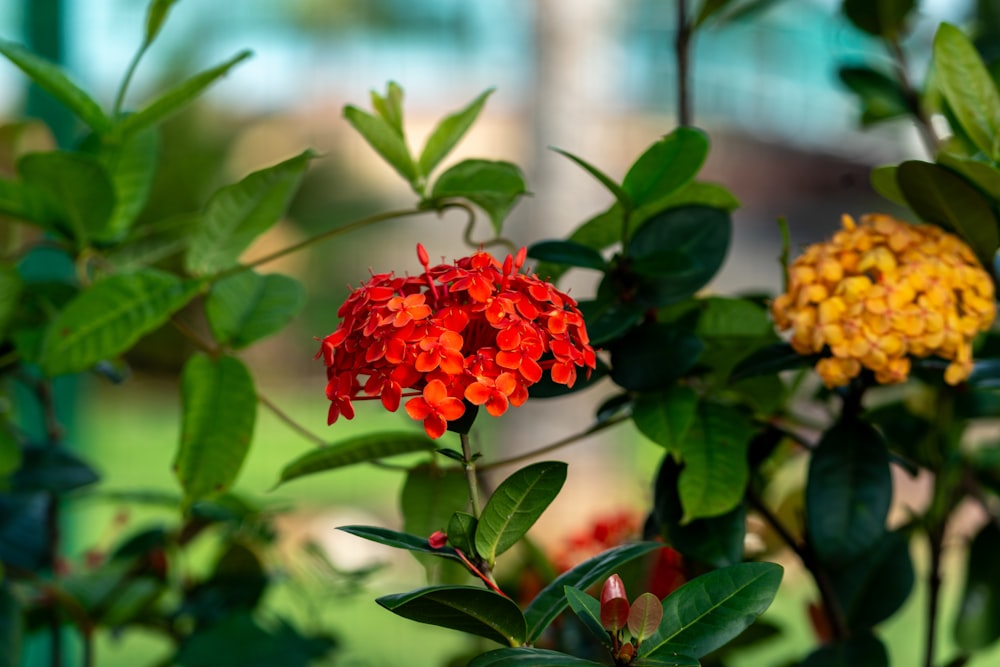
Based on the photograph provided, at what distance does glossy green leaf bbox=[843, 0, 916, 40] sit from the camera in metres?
0.92

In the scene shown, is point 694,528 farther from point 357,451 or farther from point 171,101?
point 171,101

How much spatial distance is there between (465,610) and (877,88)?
0.74 meters

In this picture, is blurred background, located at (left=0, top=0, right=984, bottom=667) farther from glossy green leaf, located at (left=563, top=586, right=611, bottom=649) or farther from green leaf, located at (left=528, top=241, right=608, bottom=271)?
glossy green leaf, located at (left=563, top=586, right=611, bottom=649)

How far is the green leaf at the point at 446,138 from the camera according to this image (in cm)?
70

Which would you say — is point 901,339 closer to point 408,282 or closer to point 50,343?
point 408,282

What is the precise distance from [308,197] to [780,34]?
2923mm

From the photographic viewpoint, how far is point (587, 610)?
47 cm

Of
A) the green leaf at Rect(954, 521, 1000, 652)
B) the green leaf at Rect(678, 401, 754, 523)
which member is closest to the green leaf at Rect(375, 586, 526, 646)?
the green leaf at Rect(678, 401, 754, 523)

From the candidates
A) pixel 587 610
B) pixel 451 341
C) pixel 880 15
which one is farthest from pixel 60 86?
pixel 880 15

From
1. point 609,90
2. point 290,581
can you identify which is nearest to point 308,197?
point 609,90

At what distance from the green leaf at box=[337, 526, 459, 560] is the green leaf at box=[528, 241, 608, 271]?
21cm

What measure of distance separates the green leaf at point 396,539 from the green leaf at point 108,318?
283 mm

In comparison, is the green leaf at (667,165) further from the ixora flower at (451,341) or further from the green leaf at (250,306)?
the green leaf at (250,306)

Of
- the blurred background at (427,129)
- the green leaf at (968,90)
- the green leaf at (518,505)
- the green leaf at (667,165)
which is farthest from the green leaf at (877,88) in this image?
the green leaf at (518,505)
